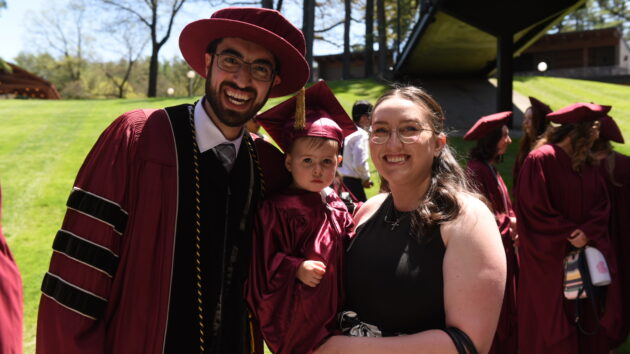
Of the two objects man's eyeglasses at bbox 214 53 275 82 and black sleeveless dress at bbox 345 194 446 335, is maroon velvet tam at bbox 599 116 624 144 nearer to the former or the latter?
black sleeveless dress at bbox 345 194 446 335

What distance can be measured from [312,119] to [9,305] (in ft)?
4.62

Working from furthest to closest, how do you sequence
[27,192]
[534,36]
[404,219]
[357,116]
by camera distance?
[534,36] < [27,192] < [357,116] < [404,219]

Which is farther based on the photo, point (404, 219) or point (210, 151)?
point (210, 151)

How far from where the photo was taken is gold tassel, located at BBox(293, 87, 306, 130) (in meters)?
2.28

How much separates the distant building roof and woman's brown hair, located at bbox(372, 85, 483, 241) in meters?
39.9

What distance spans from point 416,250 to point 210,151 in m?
0.94

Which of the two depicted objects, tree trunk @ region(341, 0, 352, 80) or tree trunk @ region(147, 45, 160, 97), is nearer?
tree trunk @ region(341, 0, 352, 80)

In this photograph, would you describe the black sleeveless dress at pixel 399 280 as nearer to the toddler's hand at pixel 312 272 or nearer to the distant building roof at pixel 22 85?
the toddler's hand at pixel 312 272

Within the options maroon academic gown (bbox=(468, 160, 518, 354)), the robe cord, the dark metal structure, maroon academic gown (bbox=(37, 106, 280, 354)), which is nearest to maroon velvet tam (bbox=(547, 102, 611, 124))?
maroon academic gown (bbox=(468, 160, 518, 354))

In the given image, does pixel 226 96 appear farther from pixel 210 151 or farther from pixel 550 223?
pixel 550 223

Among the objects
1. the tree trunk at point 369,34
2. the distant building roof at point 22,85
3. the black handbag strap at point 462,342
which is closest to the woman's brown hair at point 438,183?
the black handbag strap at point 462,342

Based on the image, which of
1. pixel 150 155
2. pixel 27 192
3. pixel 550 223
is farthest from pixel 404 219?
pixel 27 192

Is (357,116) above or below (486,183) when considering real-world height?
above

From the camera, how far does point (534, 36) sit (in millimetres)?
15203
